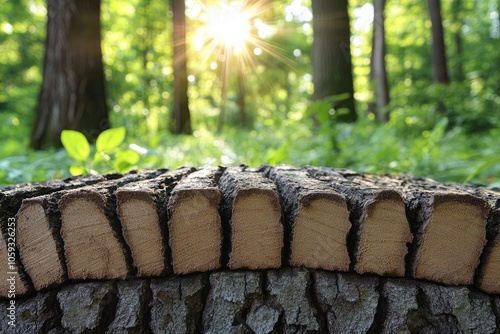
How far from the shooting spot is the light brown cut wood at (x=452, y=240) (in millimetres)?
1200

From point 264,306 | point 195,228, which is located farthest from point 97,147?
point 264,306

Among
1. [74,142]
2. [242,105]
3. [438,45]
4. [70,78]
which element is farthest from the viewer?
[242,105]

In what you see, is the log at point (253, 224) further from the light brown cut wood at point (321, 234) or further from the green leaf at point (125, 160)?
the green leaf at point (125, 160)

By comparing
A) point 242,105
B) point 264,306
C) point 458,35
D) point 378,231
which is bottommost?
point 264,306

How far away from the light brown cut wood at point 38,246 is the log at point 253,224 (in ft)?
1.72

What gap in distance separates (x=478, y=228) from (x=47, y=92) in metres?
5.37

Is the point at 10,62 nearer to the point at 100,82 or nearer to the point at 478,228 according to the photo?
the point at 100,82

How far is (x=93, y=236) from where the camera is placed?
1257 mm

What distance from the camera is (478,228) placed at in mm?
1220

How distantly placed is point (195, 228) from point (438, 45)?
33.2ft

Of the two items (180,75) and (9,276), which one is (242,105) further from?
(9,276)

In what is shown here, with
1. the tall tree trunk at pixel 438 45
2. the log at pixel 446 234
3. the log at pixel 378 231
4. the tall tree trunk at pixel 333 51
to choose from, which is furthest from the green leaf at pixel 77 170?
the tall tree trunk at pixel 438 45

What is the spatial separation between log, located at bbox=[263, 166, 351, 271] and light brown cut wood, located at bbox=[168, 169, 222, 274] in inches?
9.0

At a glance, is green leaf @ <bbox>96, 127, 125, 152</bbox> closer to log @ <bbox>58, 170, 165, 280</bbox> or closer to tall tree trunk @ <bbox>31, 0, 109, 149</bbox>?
log @ <bbox>58, 170, 165, 280</bbox>
